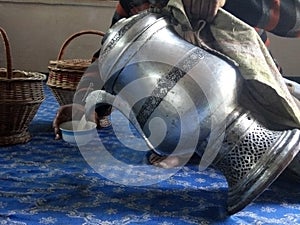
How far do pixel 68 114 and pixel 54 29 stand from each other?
1347 millimetres

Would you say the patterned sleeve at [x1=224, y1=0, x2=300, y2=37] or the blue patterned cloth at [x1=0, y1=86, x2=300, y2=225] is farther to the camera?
the patterned sleeve at [x1=224, y1=0, x2=300, y2=37]

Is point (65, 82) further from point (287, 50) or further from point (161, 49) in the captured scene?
point (287, 50)

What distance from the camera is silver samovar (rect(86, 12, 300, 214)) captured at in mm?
669

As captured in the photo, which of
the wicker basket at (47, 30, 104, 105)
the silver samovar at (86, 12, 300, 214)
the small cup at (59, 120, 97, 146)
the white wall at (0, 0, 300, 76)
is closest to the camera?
the silver samovar at (86, 12, 300, 214)

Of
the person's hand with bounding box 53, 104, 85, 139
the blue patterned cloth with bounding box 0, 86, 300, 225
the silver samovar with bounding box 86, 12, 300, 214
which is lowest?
the person's hand with bounding box 53, 104, 85, 139

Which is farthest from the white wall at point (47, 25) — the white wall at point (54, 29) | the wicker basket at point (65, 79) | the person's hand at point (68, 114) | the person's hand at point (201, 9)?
the person's hand at point (201, 9)

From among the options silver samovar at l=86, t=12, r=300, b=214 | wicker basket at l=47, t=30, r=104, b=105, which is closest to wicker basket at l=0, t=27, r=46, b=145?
wicker basket at l=47, t=30, r=104, b=105

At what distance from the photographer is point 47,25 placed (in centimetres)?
243

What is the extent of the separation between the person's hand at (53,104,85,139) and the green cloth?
44 centimetres

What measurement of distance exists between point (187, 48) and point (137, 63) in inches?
3.0

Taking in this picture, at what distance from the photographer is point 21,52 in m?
2.46

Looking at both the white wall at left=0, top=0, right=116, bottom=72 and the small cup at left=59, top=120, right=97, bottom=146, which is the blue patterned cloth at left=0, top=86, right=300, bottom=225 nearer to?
the small cup at left=59, top=120, right=97, bottom=146

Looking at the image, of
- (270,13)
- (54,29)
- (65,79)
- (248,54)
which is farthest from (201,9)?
(54,29)

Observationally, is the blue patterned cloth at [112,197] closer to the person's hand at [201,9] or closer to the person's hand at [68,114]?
the person's hand at [68,114]
